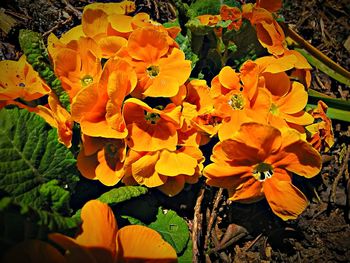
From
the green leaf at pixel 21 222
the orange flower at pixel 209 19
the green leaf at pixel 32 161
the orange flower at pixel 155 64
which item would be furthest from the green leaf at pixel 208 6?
the green leaf at pixel 21 222

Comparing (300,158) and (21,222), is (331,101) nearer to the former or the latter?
(300,158)

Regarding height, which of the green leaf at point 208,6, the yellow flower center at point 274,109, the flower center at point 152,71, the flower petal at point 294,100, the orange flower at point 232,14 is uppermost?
the orange flower at point 232,14

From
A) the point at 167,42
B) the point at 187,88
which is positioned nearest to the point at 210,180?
the point at 187,88

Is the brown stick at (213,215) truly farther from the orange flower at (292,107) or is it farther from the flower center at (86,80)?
the flower center at (86,80)

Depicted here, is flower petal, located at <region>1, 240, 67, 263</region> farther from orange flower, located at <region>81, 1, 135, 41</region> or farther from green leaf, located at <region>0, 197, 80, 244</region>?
orange flower, located at <region>81, 1, 135, 41</region>

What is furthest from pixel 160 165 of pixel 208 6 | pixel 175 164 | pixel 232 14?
pixel 208 6

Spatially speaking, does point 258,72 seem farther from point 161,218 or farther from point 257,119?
point 161,218
